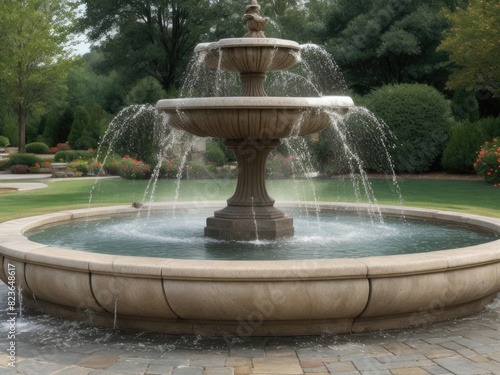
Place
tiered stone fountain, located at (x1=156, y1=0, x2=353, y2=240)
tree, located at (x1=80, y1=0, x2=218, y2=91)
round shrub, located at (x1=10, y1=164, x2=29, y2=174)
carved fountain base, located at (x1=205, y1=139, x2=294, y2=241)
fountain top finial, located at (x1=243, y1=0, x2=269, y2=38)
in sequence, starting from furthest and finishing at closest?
tree, located at (x1=80, y1=0, x2=218, y2=91)
round shrub, located at (x1=10, y1=164, x2=29, y2=174)
fountain top finial, located at (x1=243, y1=0, x2=269, y2=38)
carved fountain base, located at (x1=205, y1=139, x2=294, y2=241)
tiered stone fountain, located at (x1=156, y1=0, x2=353, y2=240)

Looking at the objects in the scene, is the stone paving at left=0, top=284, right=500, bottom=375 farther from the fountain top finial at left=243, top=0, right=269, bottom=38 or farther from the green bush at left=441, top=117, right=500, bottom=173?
the green bush at left=441, top=117, right=500, bottom=173

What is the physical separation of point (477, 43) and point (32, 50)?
82.8 ft

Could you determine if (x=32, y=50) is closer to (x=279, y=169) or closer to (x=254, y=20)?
(x=279, y=169)

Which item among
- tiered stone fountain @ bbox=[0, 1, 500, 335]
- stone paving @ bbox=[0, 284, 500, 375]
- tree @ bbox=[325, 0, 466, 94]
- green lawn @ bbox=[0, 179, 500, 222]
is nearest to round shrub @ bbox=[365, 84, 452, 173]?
green lawn @ bbox=[0, 179, 500, 222]

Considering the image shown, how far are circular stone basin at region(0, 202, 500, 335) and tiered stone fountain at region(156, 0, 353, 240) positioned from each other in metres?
2.47

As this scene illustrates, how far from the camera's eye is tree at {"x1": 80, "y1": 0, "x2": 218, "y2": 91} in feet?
137

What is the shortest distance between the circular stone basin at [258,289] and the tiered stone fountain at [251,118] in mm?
2473

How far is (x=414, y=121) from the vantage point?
88.7ft

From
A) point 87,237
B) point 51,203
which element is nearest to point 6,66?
point 51,203

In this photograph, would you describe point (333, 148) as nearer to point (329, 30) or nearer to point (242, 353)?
point (329, 30)

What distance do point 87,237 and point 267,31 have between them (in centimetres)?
2893

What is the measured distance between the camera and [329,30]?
1464 inches

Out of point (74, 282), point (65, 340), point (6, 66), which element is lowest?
point (65, 340)

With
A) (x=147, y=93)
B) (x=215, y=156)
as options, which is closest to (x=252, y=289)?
(x=215, y=156)
